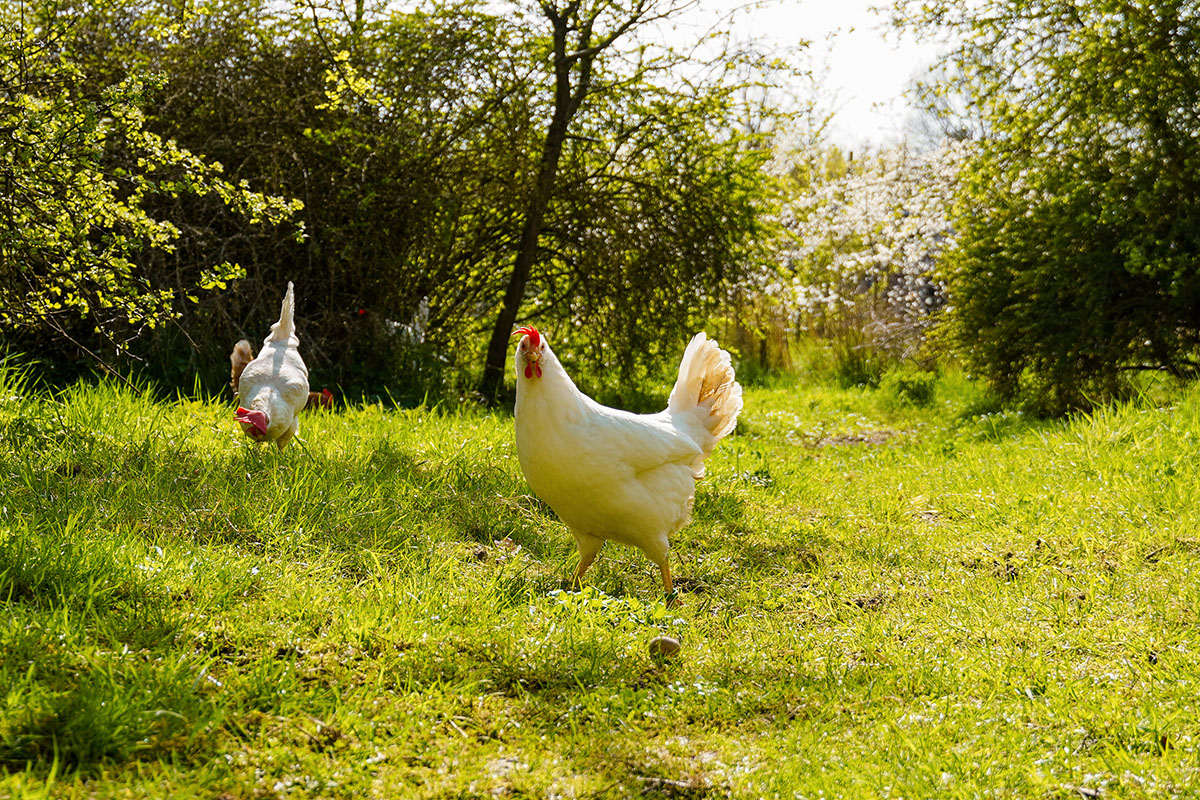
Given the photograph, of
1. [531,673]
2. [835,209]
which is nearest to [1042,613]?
[531,673]

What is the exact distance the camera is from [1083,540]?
201 inches

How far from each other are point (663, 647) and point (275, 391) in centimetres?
358

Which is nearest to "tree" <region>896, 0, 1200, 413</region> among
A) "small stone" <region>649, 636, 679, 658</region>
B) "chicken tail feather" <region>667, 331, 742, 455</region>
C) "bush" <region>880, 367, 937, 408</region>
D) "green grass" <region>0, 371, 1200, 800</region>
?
"bush" <region>880, 367, 937, 408</region>

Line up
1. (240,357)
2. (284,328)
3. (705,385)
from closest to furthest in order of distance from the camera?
(705,385) < (284,328) < (240,357)

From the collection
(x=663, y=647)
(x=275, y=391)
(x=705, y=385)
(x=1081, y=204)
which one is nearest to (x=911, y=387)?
(x=1081, y=204)

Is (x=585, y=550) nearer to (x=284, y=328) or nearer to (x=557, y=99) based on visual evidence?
(x=284, y=328)

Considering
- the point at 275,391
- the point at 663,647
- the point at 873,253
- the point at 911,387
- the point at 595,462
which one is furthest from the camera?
the point at 873,253

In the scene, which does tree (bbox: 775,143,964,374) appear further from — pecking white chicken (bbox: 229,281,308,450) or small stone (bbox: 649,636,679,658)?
small stone (bbox: 649,636,679,658)

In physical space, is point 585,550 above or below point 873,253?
below

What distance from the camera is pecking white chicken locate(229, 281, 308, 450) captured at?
5.81m

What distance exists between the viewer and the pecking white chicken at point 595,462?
4102 millimetres

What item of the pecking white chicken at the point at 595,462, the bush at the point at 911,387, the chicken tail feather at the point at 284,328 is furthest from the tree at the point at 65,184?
the bush at the point at 911,387

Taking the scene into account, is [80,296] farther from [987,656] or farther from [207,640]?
[987,656]

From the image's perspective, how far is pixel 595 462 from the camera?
4.12 m
